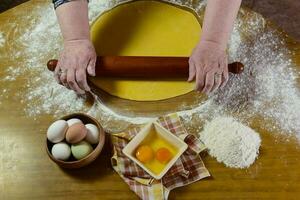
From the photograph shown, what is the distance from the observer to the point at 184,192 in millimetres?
1012

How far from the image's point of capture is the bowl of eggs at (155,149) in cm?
101

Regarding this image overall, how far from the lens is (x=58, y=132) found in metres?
0.99

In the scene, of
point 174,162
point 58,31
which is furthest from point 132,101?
point 58,31

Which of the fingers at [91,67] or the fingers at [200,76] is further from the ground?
the fingers at [200,76]

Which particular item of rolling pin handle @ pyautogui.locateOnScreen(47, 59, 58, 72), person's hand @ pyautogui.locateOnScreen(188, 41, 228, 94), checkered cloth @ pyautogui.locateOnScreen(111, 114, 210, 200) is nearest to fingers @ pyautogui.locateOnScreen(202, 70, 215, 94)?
person's hand @ pyautogui.locateOnScreen(188, 41, 228, 94)

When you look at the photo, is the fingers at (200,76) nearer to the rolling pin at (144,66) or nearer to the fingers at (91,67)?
the rolling pin at (144,66)

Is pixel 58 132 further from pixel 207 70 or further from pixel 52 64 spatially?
pixel 207 70

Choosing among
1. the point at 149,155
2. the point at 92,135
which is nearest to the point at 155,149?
the point at 149,155

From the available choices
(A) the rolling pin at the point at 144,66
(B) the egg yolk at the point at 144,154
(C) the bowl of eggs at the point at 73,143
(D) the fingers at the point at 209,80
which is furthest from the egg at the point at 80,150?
(D) the fingers at the point at 209,80

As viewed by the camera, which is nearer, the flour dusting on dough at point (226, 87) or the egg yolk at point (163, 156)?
the egg yolk at point (163, 156)

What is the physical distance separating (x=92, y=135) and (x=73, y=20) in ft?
1.18

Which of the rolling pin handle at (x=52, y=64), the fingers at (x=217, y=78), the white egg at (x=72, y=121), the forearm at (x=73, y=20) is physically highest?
the forearm at (x=73, y=20)

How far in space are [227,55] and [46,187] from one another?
0.60 meters

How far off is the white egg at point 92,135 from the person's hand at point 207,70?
0.94 ft
